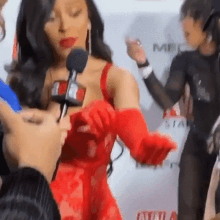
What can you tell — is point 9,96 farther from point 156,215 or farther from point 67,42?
point 156,215

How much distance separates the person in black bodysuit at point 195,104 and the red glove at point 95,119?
0.53 feet

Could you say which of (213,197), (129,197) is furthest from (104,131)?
(213,197)

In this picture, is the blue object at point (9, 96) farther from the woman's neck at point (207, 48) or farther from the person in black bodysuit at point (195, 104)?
the woman's neck at point (207, 48)

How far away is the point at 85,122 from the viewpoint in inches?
21.3

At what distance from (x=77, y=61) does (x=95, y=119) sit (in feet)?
0.30

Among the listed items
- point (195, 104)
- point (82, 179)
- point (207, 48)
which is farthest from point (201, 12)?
point (82, 179)

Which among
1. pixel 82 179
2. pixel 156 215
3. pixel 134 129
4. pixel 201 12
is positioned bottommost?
pixel 156 215

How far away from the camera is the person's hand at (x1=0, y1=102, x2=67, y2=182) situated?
368mm

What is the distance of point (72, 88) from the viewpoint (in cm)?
52

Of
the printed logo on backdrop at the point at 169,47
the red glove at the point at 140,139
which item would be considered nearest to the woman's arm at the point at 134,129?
the red glove at the point at 140,139

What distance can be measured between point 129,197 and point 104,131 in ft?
0.56

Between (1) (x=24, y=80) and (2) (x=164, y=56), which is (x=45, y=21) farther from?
(2) (x=164, y=56)

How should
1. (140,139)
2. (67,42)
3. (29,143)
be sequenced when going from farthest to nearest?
(67,42) → (140,139) → (29,143)

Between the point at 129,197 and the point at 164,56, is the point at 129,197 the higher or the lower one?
the lower one
